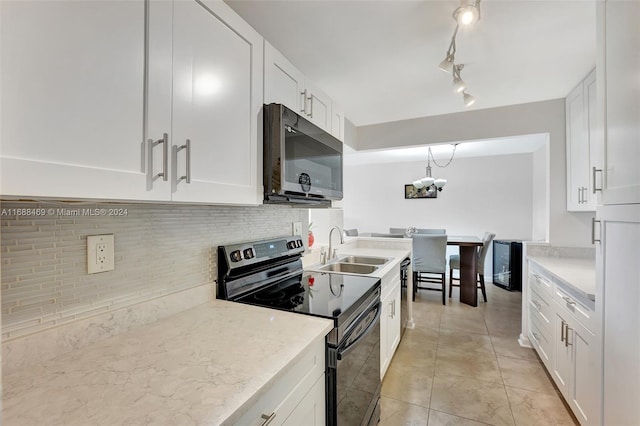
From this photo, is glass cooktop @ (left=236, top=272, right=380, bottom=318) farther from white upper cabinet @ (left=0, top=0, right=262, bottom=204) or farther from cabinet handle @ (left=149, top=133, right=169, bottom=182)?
cabinet handle @ (left=149, top=133, right=169, bottom=182)

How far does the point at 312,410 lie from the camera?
997 millimetres

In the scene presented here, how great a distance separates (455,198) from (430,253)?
1955 millimetres

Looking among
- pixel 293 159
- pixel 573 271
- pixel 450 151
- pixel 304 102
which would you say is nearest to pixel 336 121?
pixel 304 102

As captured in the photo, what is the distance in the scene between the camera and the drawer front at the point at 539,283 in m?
2.08

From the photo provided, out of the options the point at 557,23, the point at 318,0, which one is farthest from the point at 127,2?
the point at 557,23

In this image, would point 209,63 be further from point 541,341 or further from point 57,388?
point 541,341

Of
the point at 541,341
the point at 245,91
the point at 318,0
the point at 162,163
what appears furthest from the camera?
the point at 541,341

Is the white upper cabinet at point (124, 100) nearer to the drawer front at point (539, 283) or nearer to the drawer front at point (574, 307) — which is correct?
the drawer front at point (574, 307)

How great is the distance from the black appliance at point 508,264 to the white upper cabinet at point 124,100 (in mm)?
4899

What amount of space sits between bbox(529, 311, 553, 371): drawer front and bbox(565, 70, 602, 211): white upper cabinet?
1005mm

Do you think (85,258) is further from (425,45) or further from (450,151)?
(450,151)

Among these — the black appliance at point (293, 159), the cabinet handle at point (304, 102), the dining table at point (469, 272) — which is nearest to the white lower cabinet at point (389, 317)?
the black appliance at point (293, 159)

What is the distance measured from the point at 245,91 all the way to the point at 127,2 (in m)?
0.47

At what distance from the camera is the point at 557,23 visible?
5.07 feet
